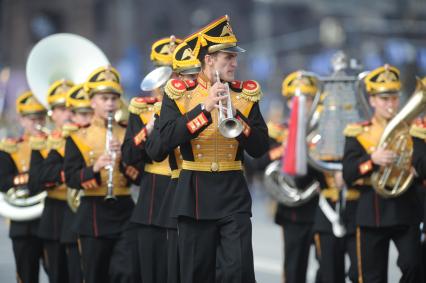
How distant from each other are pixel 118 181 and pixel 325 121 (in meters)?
2.59

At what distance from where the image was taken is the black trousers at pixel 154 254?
9.77 m


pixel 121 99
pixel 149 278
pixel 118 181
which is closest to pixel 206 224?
pixel 149 278

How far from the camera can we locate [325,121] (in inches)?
472

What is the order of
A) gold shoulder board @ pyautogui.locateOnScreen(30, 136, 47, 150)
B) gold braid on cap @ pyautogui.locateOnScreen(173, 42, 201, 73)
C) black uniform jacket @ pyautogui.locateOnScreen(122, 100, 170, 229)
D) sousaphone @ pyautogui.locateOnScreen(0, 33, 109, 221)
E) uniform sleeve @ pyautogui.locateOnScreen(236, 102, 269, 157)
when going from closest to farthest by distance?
uniform sleeve @ pyautogui.locateOnScreen(236, 102, 269, 157), gold braid on cap @ pyautogui.locateOnScreen(173, 42, 201, 73), black uniform jacket @ pyautogui.locateOnScreen(122, 100, 170, 229), gold shoulder board @ pyautogui.locateOnScreen(30, 136, 47, 150), sousaphone @ pyautogui.locateOnScreen(0, 33, 109, 221)

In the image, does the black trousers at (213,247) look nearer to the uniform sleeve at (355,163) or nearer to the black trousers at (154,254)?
the black trousers at (154,254)

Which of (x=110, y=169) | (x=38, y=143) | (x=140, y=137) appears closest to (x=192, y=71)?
(x=140, y=137)

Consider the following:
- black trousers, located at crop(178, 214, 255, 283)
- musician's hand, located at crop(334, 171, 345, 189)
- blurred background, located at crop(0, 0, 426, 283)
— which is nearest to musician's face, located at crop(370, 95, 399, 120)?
musician's hand, located at crop(334, 171, 345, 189)

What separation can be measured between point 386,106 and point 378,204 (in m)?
0.93

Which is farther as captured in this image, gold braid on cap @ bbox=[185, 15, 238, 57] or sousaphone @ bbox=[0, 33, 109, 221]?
sousaphone @ bbox=[0, 33, 109, 221]

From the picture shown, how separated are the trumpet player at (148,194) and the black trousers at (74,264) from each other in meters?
1.02

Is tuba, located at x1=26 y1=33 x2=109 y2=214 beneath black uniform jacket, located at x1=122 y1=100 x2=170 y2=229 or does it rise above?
above

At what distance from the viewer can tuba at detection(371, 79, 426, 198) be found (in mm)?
10000

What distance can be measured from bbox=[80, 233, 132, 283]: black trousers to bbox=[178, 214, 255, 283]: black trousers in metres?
2.15

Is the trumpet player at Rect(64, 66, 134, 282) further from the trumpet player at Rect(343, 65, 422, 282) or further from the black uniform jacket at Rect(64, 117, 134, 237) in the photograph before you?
the trumpet player at Rect(343, 65, 422, 282)
